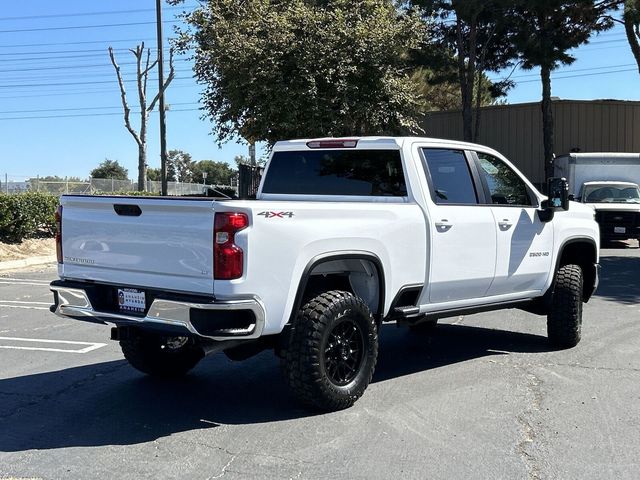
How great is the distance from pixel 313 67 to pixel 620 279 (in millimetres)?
10113

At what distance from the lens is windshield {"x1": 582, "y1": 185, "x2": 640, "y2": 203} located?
19547 mm

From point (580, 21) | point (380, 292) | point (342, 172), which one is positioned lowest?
point (380, 292)

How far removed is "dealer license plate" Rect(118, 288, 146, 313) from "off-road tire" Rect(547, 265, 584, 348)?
435cm

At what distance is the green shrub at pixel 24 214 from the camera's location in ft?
54.5

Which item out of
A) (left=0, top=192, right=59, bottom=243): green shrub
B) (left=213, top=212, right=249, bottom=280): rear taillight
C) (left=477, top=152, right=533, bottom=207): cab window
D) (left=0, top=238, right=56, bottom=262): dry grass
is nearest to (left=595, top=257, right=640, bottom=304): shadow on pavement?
(left=477, top=152, right=533, bottom=207): cab window

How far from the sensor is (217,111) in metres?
22.0

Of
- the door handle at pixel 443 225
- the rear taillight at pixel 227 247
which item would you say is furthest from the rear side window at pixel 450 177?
the rear taillight at pixel 227 247

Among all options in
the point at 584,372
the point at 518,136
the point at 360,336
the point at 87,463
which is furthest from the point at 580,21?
the point at 87,463

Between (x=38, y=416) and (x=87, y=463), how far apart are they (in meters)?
1.15

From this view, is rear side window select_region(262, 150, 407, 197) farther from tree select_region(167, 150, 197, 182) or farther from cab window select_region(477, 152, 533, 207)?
tree select_region(167, 150, 197, 182)

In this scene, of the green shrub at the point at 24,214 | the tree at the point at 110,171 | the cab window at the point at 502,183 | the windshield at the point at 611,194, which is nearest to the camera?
the cab window at the point at 502,183

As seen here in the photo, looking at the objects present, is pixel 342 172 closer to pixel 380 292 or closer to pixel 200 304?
pixel 380 292

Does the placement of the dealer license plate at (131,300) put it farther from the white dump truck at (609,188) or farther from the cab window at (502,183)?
the white dump truck at (609,188)

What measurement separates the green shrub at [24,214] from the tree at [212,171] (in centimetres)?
9495
